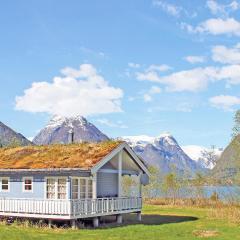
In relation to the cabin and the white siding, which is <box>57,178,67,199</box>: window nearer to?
the cabin

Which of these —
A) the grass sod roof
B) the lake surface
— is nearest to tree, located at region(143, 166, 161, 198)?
the lake surface

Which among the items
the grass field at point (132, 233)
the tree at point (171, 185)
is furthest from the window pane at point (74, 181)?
the tree at point (171, 185)

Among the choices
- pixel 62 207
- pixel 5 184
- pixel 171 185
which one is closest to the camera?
pixel 62 207

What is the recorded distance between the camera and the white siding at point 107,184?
118 ft

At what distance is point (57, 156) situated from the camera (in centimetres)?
3497

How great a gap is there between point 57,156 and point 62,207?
16.6 feet

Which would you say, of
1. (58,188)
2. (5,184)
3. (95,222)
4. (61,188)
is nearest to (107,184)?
(95,222)

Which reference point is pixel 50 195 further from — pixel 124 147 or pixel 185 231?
pixel 185 231

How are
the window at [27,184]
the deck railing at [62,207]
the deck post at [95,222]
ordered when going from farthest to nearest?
the window at [27,184] < the deck post at [95,222] < the deck railing at [62,207]

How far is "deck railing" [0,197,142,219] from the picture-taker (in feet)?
101

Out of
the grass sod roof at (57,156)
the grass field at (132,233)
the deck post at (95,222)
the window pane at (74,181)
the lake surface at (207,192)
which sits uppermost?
the grass sod roof at (57,156)

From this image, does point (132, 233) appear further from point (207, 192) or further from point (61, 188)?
point (207, 192)

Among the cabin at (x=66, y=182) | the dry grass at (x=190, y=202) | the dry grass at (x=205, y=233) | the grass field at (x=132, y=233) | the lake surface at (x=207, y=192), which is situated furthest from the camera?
the dry grass at (x=190, y=202)

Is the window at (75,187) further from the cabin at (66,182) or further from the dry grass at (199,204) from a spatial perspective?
the dry grass at (199,204)
